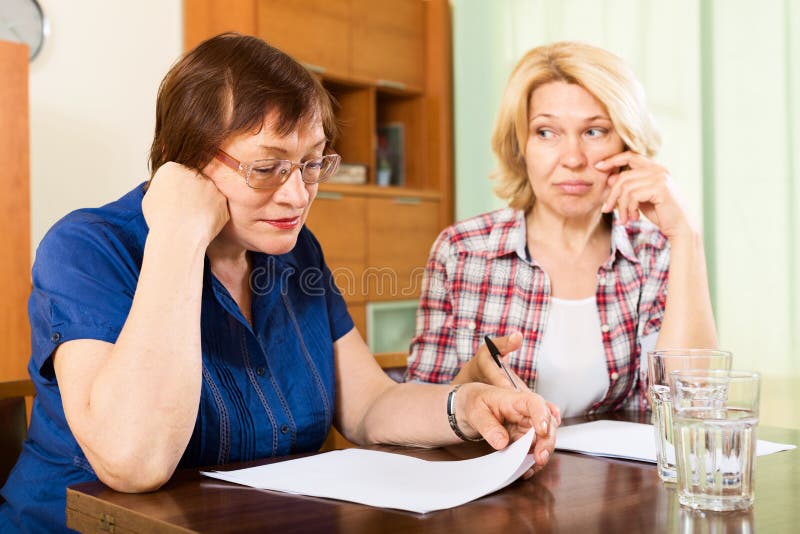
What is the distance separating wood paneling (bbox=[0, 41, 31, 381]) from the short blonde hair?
4.91ft

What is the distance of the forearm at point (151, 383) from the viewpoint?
3.40 feet

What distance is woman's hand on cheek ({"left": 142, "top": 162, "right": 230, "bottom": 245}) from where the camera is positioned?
1.18m

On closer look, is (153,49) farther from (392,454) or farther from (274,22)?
(392,454)

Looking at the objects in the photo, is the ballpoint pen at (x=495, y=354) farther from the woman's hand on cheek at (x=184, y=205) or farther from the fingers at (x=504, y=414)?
the woman's hand on cheek at (x=184, y=205)

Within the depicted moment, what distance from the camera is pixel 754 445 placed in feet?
2.96

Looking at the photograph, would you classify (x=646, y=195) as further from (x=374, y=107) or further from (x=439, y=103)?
(x=439, y=103)

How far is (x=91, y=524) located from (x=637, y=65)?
3.21 meters

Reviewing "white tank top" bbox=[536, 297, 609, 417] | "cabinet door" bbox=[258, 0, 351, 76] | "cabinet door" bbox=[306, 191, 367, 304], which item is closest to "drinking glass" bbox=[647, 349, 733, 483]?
"white tank top" bbox=[536, 297, 609, 417]

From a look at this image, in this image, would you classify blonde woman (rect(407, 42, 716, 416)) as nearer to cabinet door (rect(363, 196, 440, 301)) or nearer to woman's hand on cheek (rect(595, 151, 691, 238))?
woman's hand on cheek (rect(595, 151, 691, 238))

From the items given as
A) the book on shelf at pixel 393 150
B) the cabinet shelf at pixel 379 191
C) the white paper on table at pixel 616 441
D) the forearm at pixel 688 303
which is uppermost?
the book on shelf at pixel 393 150

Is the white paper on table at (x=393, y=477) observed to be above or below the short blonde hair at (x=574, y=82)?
below

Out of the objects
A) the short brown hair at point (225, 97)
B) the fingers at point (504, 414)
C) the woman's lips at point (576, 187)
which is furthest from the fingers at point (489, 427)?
the woman's lips at point (576, 187)

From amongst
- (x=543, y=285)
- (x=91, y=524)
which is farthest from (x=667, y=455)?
(x=543, y=285)

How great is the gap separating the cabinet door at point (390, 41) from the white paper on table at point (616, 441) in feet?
9.30
